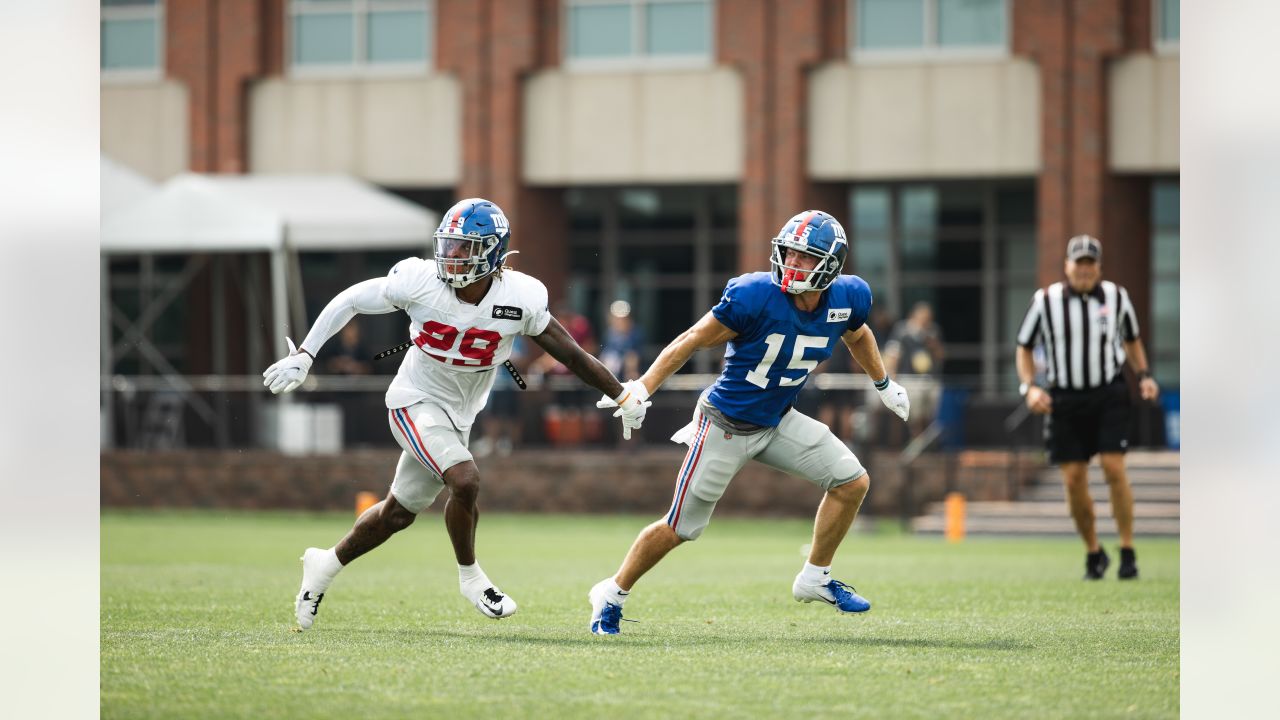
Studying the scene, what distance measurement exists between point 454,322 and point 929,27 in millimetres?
19439

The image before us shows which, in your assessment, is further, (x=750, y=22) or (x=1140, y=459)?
(x=750, y=22)

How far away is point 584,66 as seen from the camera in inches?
1078

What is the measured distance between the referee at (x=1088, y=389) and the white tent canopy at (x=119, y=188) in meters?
14.7

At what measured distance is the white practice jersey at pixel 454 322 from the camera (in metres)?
8.23

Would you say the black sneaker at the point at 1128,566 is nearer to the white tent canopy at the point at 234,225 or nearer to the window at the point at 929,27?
the white tent canopy at the point at 234,225

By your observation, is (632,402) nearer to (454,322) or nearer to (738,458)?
(738,458)

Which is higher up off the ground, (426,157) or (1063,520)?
(426,157)

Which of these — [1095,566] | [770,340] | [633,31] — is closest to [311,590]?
[770,340]

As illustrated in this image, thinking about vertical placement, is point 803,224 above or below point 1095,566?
above

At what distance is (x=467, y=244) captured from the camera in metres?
8.05

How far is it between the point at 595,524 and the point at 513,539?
2.89 m
